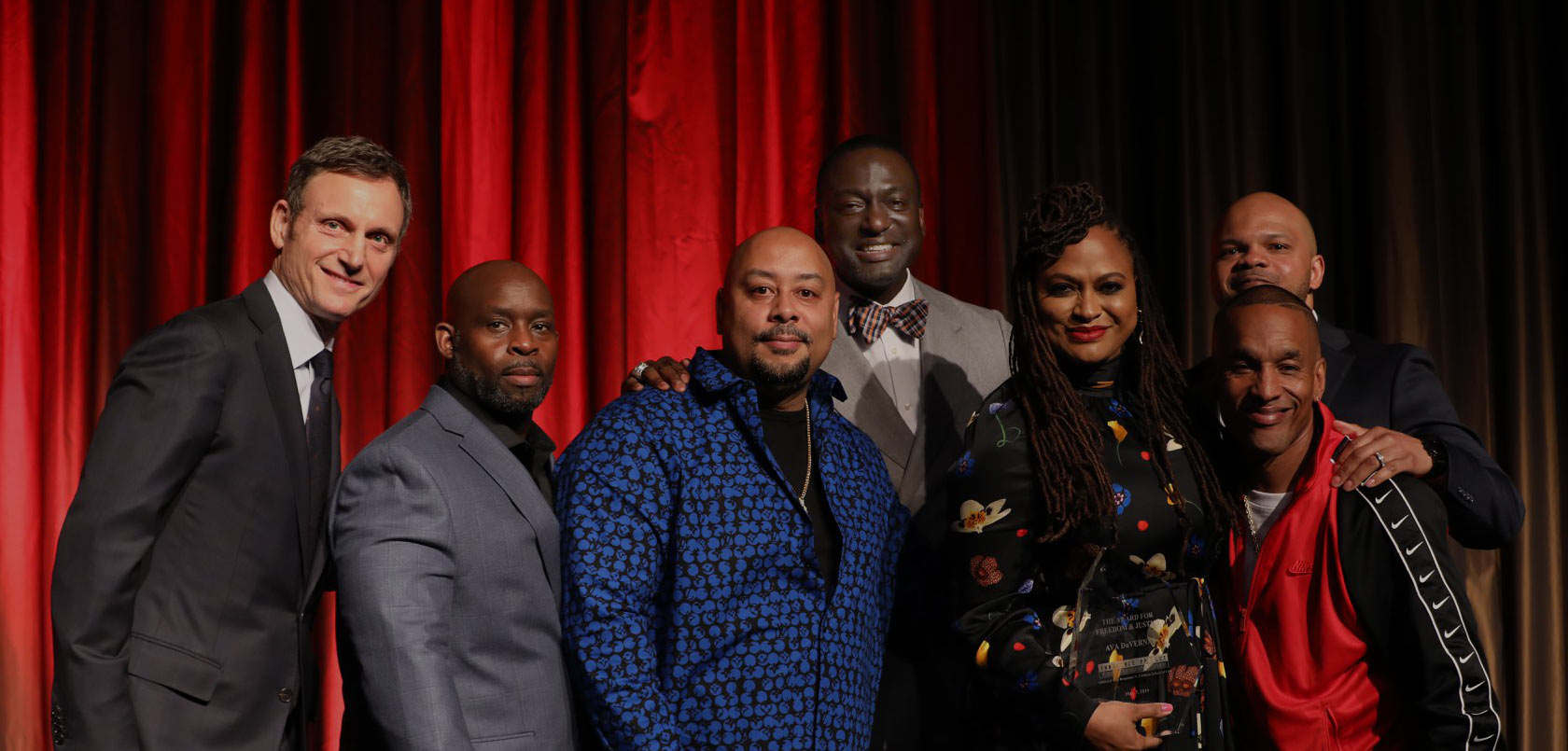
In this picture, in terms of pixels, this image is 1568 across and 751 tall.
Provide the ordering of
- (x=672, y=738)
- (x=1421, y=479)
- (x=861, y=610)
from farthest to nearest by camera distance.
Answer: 1. (x=1421, y=479)
2. (x=861, y=610)
3. (x=672, y=738)

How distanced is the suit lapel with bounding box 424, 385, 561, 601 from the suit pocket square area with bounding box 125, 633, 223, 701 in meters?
0.56

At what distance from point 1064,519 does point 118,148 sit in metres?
3.15

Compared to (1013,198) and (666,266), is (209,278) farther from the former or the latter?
(1013,198)

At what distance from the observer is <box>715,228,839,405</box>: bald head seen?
7.87 feet

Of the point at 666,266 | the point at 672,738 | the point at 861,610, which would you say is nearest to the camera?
the point at 672,738

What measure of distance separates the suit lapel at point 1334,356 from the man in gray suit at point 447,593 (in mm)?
1808

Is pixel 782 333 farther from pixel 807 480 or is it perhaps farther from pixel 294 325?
pixel 294 325

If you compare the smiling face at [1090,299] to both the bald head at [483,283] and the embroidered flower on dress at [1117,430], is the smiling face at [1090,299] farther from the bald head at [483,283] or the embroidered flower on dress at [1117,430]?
the bald head at [483,283]

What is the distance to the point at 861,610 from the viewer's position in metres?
2.37

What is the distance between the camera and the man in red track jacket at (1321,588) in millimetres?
2270

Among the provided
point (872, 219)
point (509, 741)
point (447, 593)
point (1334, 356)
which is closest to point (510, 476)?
point (447, 593)

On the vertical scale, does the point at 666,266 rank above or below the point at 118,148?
below

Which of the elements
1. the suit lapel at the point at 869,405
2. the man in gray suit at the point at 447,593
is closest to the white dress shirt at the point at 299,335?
the man in gray suit at the point at 447,593

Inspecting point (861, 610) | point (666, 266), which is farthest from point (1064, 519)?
point (666, 266)
